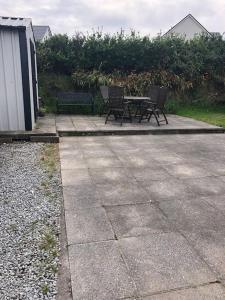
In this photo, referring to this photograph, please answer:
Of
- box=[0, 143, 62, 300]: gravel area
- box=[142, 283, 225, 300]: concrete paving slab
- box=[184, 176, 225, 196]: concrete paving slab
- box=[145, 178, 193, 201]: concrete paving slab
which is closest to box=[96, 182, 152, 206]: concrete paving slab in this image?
box=[145, 178, 193, 201]: concrete paving slab

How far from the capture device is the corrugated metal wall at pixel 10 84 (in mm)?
6301

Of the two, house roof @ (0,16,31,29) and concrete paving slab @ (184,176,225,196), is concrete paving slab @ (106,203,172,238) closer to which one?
concrete paving slab @ (184,176,225,196)

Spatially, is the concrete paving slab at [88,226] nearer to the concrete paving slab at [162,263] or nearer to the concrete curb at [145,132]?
the concrete paving slab at [162,263]

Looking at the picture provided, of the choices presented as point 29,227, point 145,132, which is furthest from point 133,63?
point 29,227

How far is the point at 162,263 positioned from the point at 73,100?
820cm

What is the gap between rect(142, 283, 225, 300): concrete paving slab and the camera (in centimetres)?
198

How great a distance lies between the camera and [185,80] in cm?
1236

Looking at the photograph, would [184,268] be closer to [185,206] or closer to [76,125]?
[185,206]

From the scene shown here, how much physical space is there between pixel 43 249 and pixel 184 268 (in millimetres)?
1175

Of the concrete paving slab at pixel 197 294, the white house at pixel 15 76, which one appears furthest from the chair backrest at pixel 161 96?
the concrete paving slab at pixel 197 294

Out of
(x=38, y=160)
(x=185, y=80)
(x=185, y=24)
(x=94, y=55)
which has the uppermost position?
(x=185, y=24)

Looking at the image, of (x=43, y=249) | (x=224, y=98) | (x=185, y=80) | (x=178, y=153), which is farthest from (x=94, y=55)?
(x=43, y=249)

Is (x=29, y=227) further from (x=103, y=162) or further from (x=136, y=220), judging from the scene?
(x=103, y=162)

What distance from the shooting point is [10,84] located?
6520 millimetres
